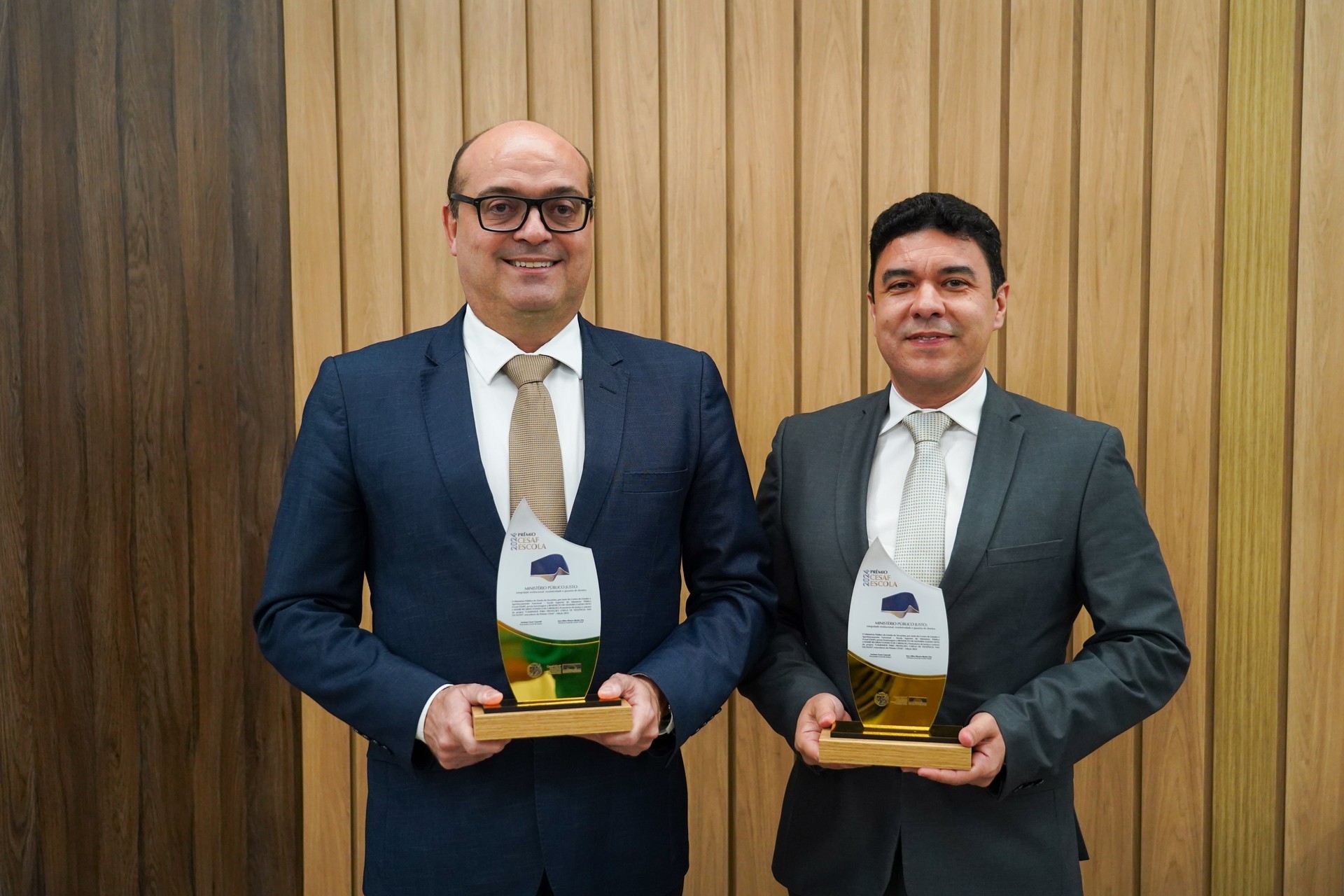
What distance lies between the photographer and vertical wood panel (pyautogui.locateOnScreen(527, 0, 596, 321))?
2.42 metres

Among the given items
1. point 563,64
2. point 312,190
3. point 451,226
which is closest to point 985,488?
point 451,226

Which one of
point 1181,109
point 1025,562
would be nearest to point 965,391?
point 1025,562

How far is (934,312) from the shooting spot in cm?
156

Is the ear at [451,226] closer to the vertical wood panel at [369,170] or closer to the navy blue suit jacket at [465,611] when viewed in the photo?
the navy blue suit jacket at [465,611]

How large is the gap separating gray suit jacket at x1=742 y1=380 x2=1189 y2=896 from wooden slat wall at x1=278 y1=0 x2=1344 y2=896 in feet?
2.86

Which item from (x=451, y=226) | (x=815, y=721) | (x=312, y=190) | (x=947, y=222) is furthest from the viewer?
(x=312, y=190)

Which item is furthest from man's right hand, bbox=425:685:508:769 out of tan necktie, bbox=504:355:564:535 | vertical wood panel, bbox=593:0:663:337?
vertical wood panel, bbox=593:0:663:337

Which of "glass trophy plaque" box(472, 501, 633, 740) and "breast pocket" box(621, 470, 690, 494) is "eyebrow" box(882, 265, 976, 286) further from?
"glass trophy plaque" box(472, 501, 633, 740)

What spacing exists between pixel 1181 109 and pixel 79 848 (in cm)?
361

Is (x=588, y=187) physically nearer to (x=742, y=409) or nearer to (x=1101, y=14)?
(x=742, y=409)

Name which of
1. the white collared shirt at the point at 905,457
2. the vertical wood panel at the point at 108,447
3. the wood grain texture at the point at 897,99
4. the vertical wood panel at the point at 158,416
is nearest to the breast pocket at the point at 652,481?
the white collared shirt at the point at 905,457

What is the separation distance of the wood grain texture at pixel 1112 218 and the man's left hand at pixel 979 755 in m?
1.21

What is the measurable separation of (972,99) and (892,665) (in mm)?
1634

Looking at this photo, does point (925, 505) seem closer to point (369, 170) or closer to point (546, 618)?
point (546, 618)
